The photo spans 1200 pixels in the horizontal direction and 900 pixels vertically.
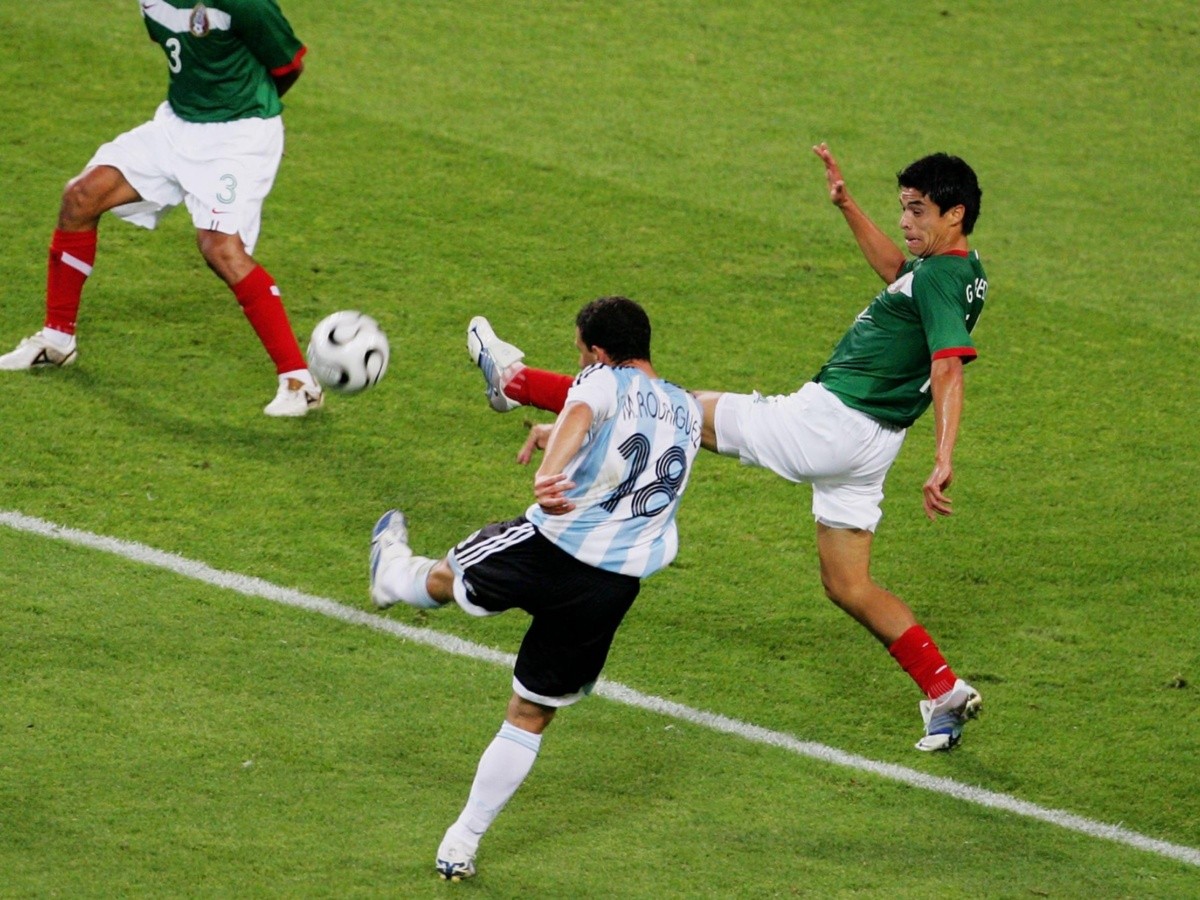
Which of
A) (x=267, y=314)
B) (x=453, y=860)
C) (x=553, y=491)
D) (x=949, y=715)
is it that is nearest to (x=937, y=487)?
(x=949, y=715)

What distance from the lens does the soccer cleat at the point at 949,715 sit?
607 cm

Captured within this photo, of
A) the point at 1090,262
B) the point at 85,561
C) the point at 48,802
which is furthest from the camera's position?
the point at 1090,262

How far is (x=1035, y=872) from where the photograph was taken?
5.42 metres

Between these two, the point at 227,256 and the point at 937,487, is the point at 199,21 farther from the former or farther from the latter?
the point at 937,487

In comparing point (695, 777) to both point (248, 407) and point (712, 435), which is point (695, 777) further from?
point (248, 407)

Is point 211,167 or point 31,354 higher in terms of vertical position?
point 211,167

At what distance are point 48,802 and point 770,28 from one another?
9797mm

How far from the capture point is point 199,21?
7742 millimetres

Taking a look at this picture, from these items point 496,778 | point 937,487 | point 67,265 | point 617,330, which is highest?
point 617,330

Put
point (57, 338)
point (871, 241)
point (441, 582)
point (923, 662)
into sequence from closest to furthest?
point (441, 582) → point (923, 662) → point (871, 241) → point (57, 338)

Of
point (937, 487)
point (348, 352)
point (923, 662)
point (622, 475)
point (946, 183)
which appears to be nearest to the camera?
point (622, 475)

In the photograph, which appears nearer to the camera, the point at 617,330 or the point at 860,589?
the point at 617,330

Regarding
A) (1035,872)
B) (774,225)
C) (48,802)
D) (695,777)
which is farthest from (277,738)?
(774,225)

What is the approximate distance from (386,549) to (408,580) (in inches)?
8.4
